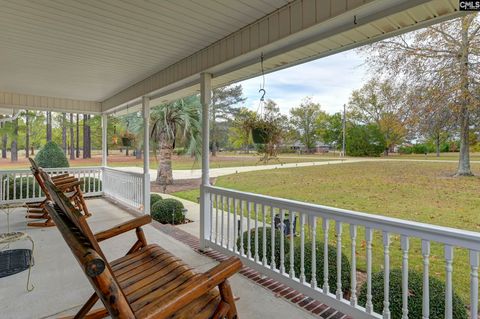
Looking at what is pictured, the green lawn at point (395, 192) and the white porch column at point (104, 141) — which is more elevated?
the white porch column at point (104, 141)

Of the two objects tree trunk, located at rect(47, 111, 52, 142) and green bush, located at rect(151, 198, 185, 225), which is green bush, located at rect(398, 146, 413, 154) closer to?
green bush, located at rect(151, 198, 185, 225)

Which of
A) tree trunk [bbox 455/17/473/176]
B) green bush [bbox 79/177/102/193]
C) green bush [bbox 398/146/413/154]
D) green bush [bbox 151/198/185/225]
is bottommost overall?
green bush [bbox 151/198/185/225]

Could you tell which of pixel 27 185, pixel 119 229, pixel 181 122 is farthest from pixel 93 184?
pixel 119 229

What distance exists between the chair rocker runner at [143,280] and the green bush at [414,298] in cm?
121

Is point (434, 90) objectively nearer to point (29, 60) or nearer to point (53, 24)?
point (53, 24)

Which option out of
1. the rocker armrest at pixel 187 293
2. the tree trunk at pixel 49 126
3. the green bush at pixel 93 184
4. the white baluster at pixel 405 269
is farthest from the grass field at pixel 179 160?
the rocker armrest at pixel 187 293

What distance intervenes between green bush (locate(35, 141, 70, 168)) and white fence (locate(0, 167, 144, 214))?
78 centimetres

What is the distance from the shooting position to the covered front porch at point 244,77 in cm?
189

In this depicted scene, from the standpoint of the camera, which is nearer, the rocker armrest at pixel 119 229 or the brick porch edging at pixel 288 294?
the rocker armrest at pixel 119 229

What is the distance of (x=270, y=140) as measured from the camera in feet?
8.87

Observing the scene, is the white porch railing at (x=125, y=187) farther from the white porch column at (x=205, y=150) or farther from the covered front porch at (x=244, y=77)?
the white porch column at (x=205, y=150)

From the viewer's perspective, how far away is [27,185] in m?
6.25

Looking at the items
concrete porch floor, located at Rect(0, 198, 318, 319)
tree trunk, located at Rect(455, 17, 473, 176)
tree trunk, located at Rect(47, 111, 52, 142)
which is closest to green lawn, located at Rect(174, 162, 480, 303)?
tree trunk, located at Rect(455, 17, 473, 176)

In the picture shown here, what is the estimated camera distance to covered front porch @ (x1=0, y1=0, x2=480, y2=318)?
189 cm
